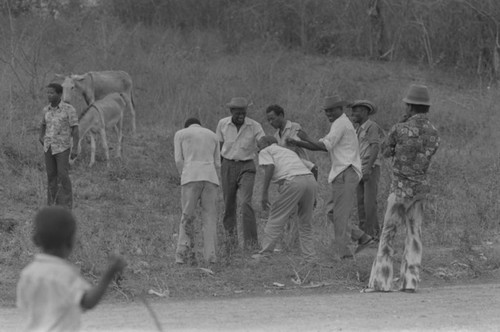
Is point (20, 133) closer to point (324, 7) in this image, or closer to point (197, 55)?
point (197, 55)

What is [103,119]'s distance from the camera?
54.2 feet

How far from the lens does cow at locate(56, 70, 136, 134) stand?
17688 mm

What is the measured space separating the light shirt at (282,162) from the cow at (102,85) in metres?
7.28

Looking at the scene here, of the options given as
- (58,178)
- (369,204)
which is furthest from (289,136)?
(58,178)

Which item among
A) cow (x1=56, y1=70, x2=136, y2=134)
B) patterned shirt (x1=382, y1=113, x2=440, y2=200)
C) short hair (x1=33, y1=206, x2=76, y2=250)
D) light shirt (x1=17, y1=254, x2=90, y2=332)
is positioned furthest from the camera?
cow (x1=56, y1=70, x2=136, y2=134)

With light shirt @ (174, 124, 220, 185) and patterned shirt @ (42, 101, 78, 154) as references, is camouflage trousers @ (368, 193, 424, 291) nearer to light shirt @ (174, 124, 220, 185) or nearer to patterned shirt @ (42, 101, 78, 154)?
light shirt @ (174, 124, 220, 185)

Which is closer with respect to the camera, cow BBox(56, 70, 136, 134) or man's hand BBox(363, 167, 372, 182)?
man's hand BBox(363, 167, 372, 182)

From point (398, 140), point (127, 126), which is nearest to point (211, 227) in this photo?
point (398, 140)

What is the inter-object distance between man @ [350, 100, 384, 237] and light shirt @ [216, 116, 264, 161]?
1.26 m

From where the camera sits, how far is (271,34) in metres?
24.1

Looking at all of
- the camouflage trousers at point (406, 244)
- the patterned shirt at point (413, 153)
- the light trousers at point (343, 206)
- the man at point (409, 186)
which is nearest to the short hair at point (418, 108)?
the man at point (409, 186)

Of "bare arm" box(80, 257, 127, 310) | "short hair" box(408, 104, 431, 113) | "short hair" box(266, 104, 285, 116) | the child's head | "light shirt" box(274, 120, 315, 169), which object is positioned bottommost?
"light shirt" box(274, 120, 315, 169)

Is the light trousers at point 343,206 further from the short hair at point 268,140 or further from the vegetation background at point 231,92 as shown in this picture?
the short hair at point 268,140

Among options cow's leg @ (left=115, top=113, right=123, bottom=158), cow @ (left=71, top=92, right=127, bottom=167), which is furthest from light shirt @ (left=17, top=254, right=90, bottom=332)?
cow's leg @ (left=115, top=113, right=123, bottom=158)
